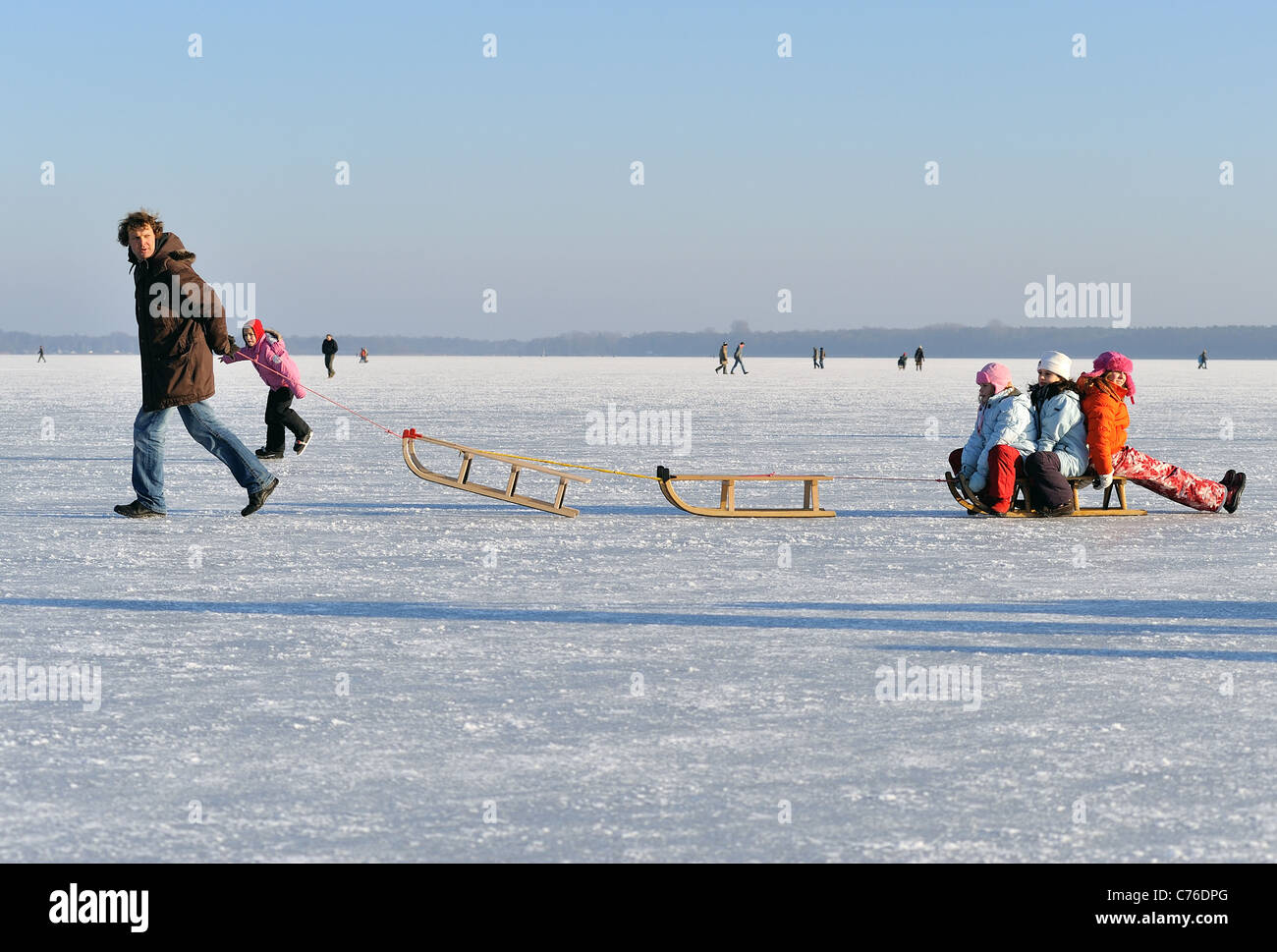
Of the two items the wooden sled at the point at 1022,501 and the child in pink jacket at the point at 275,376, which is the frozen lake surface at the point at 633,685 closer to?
the wooden sled at the point at 1022,501

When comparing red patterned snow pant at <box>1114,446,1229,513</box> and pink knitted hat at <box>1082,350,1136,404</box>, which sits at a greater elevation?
pink knitted hat at <box>1082,350,1136,404</box>

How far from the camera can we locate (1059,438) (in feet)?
30.3

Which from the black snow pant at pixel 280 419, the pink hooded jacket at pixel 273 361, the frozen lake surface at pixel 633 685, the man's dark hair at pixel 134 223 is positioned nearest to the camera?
the frozen lake surface at pixel 633 685

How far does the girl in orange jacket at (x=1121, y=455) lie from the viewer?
9070 millimetres

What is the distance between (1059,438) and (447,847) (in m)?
6.98

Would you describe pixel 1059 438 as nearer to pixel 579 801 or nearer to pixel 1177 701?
pixel 1177 701

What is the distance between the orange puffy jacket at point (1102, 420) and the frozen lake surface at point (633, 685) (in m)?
0.46

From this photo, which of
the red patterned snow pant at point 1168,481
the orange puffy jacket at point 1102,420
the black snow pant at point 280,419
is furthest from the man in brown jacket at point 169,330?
the red patterned snow pant at point 1168,481

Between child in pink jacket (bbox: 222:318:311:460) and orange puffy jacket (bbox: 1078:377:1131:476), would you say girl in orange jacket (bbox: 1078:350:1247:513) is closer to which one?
orange puffy jacket (bbox: 1078:377:1131:476)

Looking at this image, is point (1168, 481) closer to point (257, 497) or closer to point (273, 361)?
point (257, 497)

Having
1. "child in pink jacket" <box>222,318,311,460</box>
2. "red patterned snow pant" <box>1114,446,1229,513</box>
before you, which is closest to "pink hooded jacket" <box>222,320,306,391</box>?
"child in pink jacket" <box>222,318,311,460</box>

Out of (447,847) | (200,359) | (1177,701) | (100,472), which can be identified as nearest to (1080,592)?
(1177,701)

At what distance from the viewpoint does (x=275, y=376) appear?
43.0 ft

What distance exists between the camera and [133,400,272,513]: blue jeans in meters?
8.79
